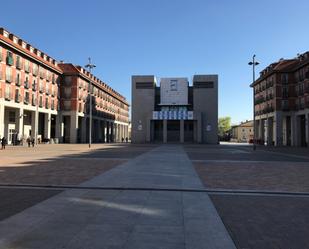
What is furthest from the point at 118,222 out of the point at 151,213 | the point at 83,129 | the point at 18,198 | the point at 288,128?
the point at 83,129

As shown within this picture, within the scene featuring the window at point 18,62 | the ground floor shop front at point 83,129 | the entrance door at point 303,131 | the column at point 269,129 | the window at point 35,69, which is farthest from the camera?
the column at point 269,129

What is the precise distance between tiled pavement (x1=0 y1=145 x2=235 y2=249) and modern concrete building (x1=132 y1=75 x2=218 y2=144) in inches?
2306

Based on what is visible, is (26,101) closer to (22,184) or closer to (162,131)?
(162,131)

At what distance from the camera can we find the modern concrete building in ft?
224

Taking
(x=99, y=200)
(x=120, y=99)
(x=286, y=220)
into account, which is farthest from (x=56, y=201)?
(x=120, y=99)

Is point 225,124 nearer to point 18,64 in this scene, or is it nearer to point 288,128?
point 288,128

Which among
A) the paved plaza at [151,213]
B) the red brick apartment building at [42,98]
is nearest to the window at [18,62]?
the red brick apartment building at [42,98]

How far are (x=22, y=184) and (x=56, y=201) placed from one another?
337cm

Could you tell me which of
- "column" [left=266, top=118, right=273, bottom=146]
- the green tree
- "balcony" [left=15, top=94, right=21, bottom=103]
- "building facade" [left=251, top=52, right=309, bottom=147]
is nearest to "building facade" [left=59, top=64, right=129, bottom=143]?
"balcony" [left=15, top=94, right=21, bottom=103]

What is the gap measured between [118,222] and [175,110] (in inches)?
2482

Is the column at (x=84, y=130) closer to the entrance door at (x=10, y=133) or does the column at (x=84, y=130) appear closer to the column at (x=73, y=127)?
the column at (x=73, y=127)

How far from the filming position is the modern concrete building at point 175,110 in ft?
224

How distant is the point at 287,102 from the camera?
64.8 metres

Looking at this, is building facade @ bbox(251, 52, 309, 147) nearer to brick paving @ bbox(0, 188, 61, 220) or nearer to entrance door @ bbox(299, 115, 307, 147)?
entrance door @ bbox(299, 115, 307, 147)
